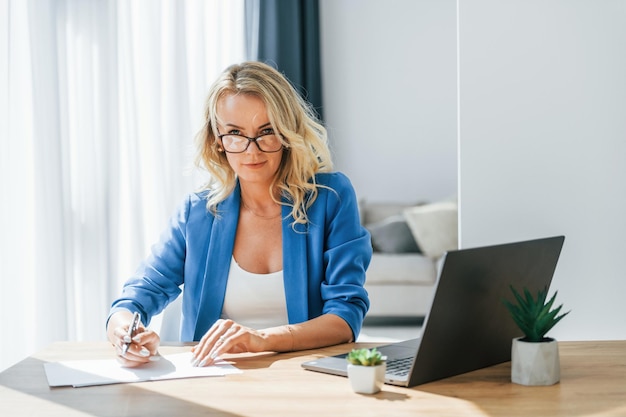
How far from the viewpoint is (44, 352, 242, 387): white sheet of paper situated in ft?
4.68

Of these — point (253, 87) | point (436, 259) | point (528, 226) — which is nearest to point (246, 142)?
point (253, 87)

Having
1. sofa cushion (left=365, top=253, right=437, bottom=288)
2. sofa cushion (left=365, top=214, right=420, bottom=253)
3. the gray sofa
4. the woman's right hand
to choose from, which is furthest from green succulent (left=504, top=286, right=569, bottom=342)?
sofa cushion (left=365, top=214, right=420, bottom=253)

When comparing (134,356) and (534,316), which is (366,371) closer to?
(534,316)

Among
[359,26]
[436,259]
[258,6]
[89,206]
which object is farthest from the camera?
[359,26]

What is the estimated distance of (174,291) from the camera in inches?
82.0

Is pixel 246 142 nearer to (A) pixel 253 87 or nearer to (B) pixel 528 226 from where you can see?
(A) pixel 253 87

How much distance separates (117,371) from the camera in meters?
1.50

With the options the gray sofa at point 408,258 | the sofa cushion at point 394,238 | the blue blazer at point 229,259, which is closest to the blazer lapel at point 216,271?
the blue blazer at point 229,259

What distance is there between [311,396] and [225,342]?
0.32 m

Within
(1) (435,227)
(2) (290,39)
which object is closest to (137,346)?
(1) (435,227)

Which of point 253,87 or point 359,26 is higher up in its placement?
point 359,26

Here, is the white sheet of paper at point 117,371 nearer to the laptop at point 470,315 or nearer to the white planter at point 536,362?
the laptop at point 470,315

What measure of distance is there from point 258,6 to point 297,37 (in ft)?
1.38

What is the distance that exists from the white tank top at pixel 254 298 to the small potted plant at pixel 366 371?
0.75 m
